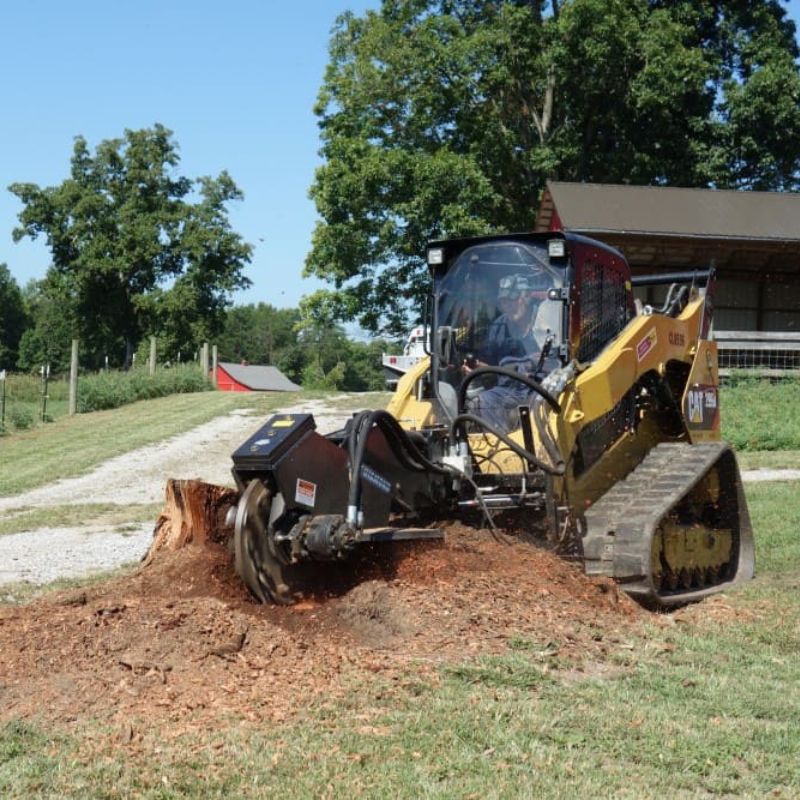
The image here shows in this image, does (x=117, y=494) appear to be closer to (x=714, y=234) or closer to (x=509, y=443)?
(x=509, y=443)

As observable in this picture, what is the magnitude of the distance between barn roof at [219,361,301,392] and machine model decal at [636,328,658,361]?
172ft

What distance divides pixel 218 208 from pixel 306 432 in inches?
2031

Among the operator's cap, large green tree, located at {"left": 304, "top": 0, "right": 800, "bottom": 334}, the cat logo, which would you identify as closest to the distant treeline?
large green tree, located at {"left": 304, "top": 0, "right": 800, "bottom": 334}

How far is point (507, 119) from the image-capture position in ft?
124

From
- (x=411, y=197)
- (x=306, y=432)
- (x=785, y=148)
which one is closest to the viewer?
(x=306, y=432)

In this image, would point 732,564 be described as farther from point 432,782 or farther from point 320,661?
point 432,782

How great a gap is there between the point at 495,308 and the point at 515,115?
3007 centimetres

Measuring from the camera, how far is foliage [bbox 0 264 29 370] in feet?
359

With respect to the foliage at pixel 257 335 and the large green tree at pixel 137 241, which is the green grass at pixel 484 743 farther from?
the foliage at pixel 257 335

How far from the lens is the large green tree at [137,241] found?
56.2 m

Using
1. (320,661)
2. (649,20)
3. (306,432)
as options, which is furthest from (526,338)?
(649,20)

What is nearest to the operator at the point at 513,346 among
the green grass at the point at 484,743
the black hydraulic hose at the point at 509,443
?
the black hydraulic hose at the point at 509,443

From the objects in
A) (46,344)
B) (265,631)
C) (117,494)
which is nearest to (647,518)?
(265,631)

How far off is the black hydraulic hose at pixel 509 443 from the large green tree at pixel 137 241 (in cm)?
4817
